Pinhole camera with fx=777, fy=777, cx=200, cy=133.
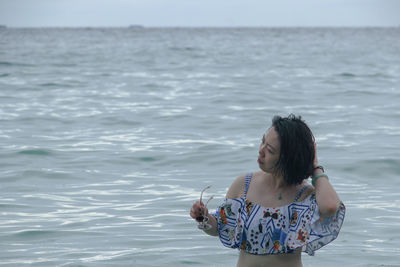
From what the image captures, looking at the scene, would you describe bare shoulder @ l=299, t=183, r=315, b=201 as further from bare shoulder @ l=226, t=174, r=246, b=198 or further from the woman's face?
bare shoulder @ l=226, t=174, r=246, b=198

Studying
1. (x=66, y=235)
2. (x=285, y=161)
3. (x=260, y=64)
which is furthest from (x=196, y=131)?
(x=260, y=64)

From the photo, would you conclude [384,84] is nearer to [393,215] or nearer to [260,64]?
[260,64]

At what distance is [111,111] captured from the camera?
1659 centimetres

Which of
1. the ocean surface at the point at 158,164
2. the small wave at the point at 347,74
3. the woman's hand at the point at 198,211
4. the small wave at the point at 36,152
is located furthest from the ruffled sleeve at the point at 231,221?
the small wave at the point at 347,74

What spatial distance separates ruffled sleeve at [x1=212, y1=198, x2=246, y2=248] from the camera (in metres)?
3.76

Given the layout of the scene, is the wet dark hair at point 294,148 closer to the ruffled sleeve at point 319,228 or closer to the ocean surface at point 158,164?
the ruffled sleeve at point 319,228

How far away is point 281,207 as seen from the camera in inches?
Answer: 145

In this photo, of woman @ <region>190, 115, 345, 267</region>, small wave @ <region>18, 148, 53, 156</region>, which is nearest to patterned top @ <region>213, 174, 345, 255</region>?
woman @ <region>190, 115, 345, 267</region>

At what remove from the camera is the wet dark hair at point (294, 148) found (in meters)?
3.58

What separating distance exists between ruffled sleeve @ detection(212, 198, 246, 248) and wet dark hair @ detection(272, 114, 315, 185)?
0.96ft

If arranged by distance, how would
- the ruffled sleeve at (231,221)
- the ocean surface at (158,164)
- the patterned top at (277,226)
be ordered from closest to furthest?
the patterned top at (277,226) < the ruffled sleeve at (231,221) < the ocean surface at (158,164)

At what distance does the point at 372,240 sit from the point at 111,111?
10574mm

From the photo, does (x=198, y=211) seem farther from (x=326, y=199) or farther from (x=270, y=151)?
(x=326, y=199)

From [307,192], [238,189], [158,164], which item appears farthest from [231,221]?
[158,164]
